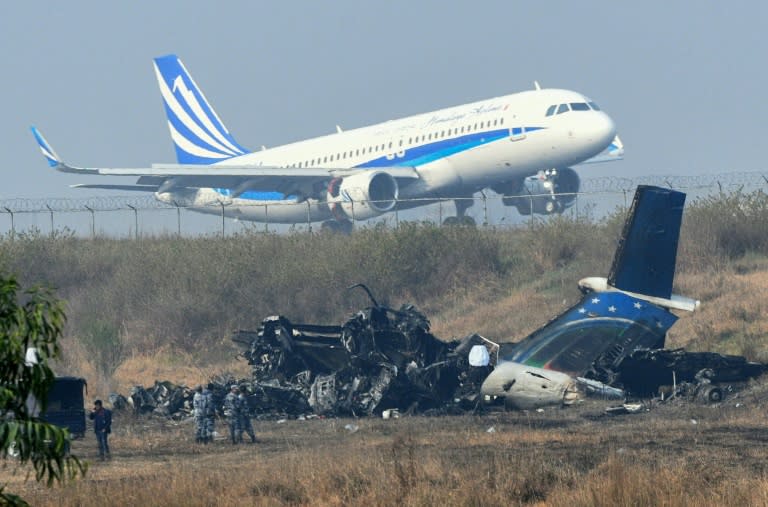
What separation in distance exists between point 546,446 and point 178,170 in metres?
38.3

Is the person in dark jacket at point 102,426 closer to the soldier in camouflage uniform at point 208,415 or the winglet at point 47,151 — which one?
the soldier in camouflage uniform at point 208,415

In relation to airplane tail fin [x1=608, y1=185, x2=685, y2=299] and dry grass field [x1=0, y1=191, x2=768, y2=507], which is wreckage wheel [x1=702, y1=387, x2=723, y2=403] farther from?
airplane tail fin [x1=608, y1=185, x2=685, y2=299]

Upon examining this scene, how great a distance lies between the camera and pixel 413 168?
51.6m

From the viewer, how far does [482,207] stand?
164ft

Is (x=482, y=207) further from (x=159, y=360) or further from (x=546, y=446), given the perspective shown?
(x=546, y=446)

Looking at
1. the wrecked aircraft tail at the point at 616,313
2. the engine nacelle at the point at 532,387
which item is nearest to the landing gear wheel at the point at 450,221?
the engine nacelle at the point at 532,387

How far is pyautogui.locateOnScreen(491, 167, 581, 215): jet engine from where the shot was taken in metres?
49.1

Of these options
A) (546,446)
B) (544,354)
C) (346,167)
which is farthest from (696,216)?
(546,446)

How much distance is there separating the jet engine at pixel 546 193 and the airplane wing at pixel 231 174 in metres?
3.88

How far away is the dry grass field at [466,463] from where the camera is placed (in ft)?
51.0

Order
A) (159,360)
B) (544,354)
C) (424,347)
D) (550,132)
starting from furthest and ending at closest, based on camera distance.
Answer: (550,132), (159,360), (424,347), (544,354)

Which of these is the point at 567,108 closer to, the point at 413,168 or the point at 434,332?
the point at 413,168

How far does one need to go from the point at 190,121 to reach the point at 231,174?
1438 centimetres

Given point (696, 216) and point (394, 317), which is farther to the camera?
point (696, 216)
